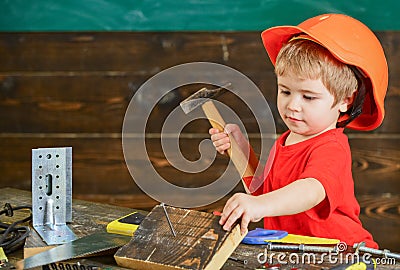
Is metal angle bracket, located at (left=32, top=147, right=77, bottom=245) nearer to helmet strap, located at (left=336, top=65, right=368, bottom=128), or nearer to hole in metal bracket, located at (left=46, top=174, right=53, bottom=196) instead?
hole in metal bracket, located at (left=46, top=174, right=53, bottom=196)

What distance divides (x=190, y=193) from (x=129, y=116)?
1.37 ft

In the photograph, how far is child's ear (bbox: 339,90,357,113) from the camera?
1.71 m

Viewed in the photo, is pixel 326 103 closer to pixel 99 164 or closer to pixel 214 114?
pixel 214 114

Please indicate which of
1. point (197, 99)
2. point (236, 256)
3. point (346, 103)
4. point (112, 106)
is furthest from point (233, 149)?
point (112, 106)

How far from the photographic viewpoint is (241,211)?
4.33 feet

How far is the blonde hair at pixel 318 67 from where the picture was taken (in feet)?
5.36

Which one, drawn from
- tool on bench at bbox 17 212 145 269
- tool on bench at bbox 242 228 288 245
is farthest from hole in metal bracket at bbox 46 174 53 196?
tool on bench at bbox 242 228 288 245

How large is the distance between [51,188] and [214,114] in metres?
0.41

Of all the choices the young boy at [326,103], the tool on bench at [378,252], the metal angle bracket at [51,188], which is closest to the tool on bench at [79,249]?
the metal angle bracket at [51,188]

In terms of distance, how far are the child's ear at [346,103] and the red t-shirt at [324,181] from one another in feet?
0.17

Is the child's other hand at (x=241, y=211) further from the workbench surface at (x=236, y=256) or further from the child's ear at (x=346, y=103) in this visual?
the child's ear at (x=346, y=103)

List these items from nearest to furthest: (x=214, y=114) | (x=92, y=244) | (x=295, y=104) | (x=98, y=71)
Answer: (x=92, y=244), (x=295, y=104), (x=214, y=114), (x=98, y=71)

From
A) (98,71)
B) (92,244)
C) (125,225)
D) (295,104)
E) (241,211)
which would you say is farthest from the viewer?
(98,71)

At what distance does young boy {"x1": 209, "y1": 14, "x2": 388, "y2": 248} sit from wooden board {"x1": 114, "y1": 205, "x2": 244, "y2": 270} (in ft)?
0.81
